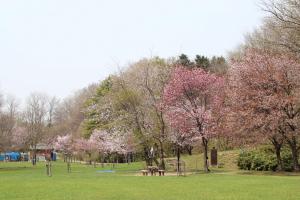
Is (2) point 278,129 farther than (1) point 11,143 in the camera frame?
No

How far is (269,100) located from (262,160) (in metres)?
Answer: 5.54

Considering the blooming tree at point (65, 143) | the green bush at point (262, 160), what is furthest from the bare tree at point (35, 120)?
the green bush at point (262, 160)

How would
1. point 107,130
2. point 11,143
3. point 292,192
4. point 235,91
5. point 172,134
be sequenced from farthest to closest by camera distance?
point 11,143 → point 107,130 → point 172,134 → point 235,91 → point 292,192

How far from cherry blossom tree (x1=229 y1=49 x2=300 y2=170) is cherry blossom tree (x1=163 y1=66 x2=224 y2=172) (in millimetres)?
4773

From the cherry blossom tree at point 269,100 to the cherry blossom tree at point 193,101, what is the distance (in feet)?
15.7

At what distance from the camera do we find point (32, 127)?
80.7 meters

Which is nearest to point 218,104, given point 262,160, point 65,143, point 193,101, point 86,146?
point 193,101

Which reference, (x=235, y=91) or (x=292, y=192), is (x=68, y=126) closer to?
(x=235, y=91)

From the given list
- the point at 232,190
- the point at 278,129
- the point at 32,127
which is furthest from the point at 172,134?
the point at 32,127

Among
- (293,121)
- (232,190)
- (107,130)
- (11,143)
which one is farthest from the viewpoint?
(11,143)

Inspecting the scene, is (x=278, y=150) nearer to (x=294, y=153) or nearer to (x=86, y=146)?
(x=294, y=153)

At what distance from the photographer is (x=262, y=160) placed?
33594 mm

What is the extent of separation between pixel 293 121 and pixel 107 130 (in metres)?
26.2

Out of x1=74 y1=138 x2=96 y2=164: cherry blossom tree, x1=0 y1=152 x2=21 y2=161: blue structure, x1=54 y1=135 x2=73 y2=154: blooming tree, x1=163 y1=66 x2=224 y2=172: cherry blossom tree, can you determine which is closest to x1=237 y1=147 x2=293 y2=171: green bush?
x1=163 y1=66 x2=224 y2=172: cherry blossom tree
